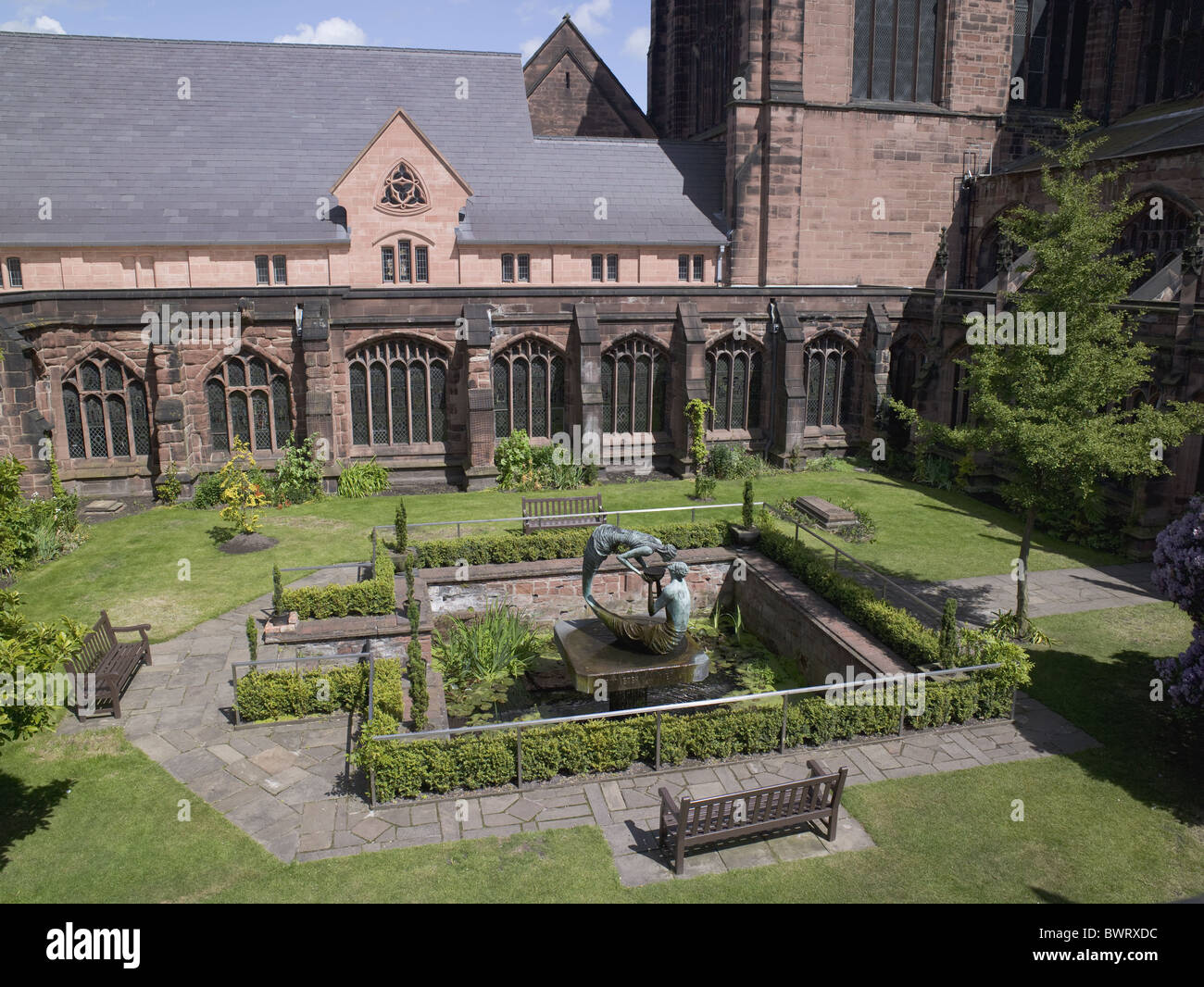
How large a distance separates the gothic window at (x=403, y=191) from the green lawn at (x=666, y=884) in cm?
2214

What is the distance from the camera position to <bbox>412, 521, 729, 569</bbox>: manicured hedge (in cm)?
2048

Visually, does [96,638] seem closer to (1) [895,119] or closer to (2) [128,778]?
(2) [128,778]

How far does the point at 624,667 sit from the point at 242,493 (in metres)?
13.1

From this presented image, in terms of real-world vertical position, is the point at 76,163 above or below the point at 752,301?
above

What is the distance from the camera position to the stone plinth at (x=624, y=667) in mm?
15062

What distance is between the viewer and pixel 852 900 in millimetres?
10531

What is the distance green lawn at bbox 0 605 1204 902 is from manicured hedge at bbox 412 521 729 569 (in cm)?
784

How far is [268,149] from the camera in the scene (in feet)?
105

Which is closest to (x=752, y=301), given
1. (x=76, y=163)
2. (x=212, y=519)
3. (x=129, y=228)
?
(x=212, y=519)

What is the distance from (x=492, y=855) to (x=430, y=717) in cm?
329

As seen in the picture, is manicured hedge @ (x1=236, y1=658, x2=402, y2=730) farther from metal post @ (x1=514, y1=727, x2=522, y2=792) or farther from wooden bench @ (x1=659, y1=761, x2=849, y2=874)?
wooden bench @ (x1=659, y1=761, x2=849, y2=874)

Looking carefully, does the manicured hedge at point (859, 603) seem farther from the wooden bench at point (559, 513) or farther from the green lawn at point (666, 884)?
the wooden bench at point (559, 513)

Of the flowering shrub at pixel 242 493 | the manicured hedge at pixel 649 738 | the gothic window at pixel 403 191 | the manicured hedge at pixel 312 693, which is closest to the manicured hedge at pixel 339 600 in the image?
the manicured hedge at pixel 312 693
